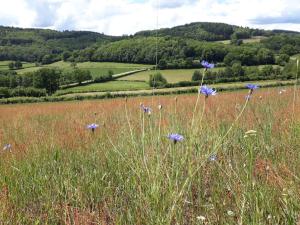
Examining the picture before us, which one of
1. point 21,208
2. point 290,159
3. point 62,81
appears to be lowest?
point 62,81

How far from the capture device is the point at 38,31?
16538 cm

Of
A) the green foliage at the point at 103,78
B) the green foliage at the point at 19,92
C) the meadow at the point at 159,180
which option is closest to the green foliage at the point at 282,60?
the meadow at the point at 159,180

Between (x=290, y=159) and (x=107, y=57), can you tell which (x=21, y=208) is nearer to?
(x=290, y=159)

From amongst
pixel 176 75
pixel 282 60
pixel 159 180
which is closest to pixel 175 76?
pixel 176 75

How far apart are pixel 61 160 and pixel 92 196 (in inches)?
42.2

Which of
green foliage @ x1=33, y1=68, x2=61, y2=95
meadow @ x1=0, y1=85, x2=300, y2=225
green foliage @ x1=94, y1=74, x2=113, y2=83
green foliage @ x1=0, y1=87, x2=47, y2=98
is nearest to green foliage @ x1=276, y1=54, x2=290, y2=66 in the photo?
meadow @ x1=0, y1=85, x2=300, y2=225

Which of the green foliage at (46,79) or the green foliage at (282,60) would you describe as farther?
the green foliage at (46,79)

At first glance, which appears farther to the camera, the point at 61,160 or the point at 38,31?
the point at 38,31

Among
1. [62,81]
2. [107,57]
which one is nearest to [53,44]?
[107,57]

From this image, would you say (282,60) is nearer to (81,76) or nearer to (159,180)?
(159,180)

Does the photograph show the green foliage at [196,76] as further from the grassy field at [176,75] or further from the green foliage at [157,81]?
the green foliage at [157,81]

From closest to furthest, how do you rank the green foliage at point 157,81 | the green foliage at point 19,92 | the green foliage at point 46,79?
the green foliage at point 157,81
the green foliage at point 19,92
the green foliage at point 46,79

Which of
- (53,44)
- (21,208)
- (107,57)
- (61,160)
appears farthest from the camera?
(53,44)

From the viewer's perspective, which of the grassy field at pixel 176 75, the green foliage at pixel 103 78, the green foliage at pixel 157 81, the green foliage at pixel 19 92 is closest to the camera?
the green foliage at pixel 157 81
